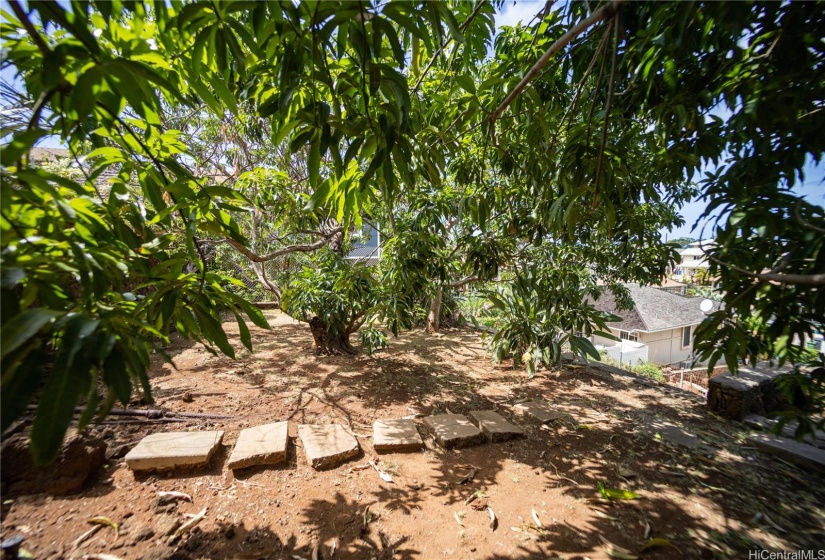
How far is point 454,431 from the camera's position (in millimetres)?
2344

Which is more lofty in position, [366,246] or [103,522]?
[366,246]

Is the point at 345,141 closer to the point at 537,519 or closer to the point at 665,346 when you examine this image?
the point at 537,519

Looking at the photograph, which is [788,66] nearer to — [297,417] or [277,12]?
[277,12]

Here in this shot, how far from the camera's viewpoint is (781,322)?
60.1 inches

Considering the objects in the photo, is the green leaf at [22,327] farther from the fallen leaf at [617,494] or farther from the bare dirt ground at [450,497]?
the fallen leaf at [617,494]

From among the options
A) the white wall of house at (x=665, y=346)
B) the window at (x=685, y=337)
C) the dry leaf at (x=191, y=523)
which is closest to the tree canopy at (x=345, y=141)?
the dry leaf at (x=191, y=523)

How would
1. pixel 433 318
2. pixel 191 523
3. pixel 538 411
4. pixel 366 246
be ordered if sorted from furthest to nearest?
pixel 366 246 → pixel 433 318 → pixel 538 411 → pixel 191 523

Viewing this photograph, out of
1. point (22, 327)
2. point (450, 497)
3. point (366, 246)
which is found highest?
point (366, 246)

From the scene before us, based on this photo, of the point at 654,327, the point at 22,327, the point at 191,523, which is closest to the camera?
the point at 22,327

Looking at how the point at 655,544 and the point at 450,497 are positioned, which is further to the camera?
the point at 450,497

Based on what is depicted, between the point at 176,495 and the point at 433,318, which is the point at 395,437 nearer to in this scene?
the point at 176,495

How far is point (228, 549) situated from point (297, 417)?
1246 millimetres

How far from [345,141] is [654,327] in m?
14.0

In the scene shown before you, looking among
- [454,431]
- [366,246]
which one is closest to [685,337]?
[366,246]
